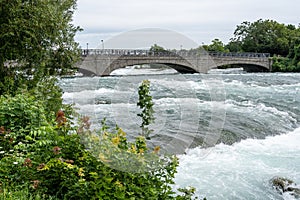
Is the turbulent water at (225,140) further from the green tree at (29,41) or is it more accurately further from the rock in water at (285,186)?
the green tree at (29,41)

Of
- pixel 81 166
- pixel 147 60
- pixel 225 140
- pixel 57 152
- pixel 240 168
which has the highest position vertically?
pixel 147 60

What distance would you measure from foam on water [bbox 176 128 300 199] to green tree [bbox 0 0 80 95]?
4.28 meters

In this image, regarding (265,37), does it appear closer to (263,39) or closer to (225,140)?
(263,39)

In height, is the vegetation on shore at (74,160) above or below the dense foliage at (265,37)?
below

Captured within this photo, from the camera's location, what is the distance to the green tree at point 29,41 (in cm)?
784

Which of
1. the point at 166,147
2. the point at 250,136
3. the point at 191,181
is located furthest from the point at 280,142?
the point at 191,181

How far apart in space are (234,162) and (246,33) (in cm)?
7278

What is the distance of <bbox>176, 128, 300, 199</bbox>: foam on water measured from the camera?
7800 millimetres

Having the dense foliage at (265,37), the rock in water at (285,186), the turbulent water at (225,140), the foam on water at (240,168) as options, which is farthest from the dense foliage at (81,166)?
the dense foliage at (265,37)

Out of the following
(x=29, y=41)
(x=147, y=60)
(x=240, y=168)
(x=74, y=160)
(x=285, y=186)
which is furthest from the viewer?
(x=147, y=60)

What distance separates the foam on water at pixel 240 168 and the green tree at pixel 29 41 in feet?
14.0

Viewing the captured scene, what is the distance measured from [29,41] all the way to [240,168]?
6098 mm

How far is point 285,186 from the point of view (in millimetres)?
7852

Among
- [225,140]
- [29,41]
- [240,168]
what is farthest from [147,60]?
→ [29,41]
